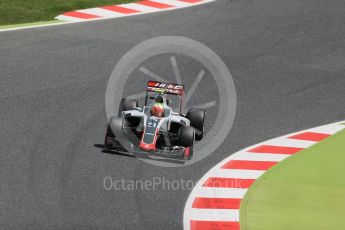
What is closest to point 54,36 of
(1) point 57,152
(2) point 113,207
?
(1) point 57,152

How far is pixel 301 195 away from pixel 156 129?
119 inches

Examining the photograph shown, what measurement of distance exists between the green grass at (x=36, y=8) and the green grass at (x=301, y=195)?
10700 millimetres

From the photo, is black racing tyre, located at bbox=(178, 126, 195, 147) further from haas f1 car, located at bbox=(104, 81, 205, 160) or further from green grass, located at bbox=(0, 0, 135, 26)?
green grass, located at bbox=(0, 0, 135, 26)

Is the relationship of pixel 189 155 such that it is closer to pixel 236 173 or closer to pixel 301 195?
pixel 236 173

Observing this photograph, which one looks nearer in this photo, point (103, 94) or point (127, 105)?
point (127, 105)

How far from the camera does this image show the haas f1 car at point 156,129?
49.1 feet

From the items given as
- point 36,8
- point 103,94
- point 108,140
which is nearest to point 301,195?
point 108,140

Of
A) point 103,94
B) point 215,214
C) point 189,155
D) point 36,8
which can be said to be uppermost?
point 36,8

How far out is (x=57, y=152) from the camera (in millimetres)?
14883

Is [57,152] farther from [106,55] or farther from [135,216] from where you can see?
[106,55]

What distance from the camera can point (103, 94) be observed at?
1825 cm

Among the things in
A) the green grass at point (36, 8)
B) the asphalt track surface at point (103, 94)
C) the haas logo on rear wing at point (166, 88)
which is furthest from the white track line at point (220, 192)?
the green grass at point (36, 8)

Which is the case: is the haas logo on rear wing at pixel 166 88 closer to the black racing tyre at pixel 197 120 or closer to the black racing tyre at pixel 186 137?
the black racing tyre at pixel 197 120

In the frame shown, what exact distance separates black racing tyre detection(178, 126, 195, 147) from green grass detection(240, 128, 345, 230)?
1.54 m
